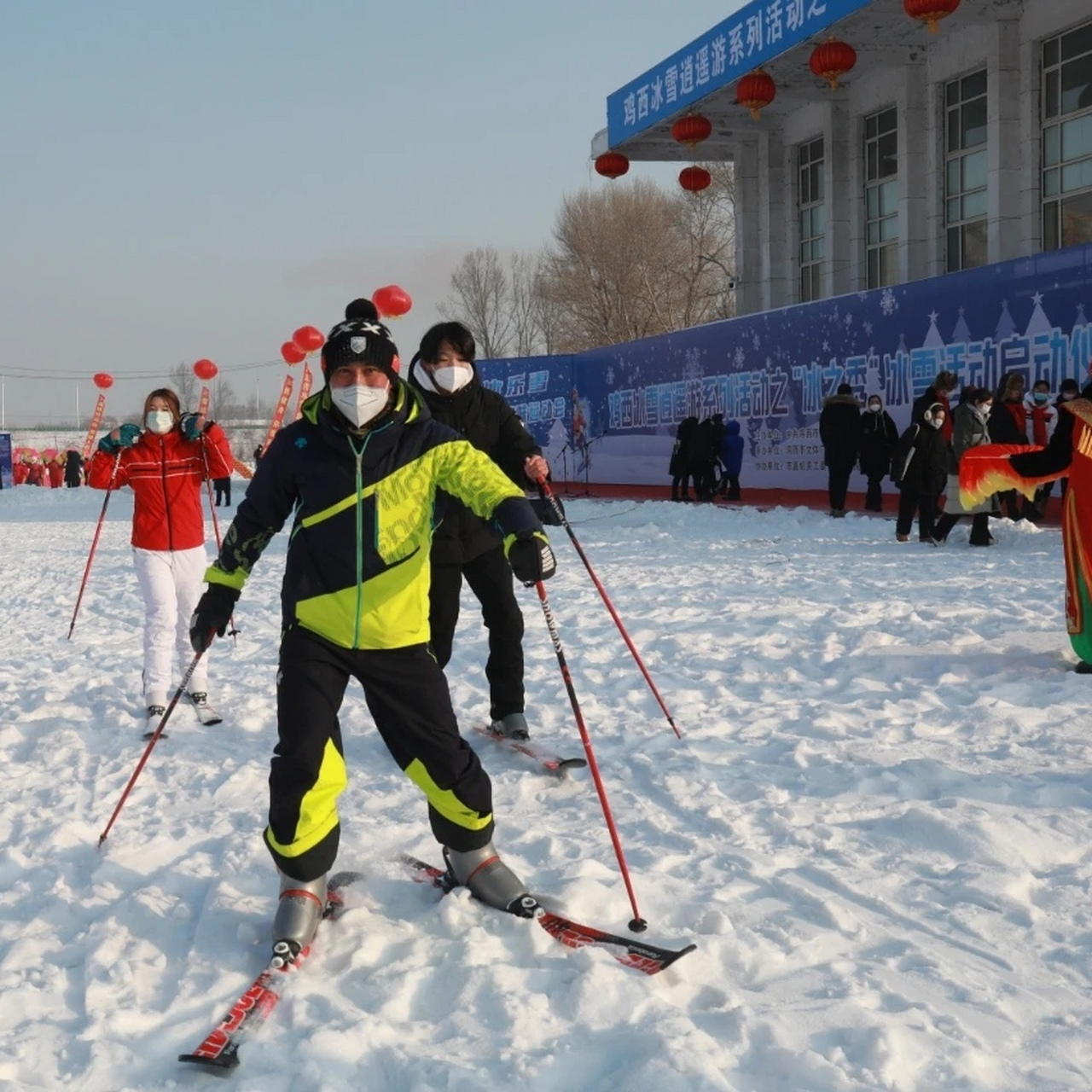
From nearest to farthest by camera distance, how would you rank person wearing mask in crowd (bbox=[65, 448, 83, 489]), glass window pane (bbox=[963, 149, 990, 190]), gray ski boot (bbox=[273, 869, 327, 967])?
gray ski boot (bbox=[273, 869, 327, 967]) < glass window pane (bbox=[963, 149, 990, 190]) < person wearing mask in crowd (bbox=[65, 448, 83, 489])

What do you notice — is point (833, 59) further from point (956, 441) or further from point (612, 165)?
point (956, 441)

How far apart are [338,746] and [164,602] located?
116 inches

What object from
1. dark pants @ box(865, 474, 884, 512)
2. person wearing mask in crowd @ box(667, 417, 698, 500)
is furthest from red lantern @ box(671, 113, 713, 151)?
dark pants @ box(865, 474, 884, 512)

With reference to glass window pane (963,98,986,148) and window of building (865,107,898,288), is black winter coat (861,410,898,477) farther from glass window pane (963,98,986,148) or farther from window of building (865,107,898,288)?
window of building (865,107,898,288)

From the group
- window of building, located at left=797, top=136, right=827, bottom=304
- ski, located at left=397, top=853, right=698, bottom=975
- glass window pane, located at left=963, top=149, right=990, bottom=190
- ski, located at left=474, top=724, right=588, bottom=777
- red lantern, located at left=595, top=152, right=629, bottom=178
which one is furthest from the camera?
red lantern, located at left=595, top=152, right=629, bottom=178

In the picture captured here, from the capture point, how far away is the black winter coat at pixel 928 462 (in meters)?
12.0

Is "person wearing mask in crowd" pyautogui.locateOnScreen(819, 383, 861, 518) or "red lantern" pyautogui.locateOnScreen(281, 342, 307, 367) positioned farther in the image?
"red lantern" pyautogui.locateOnScreen(281, 342, 307, 367)

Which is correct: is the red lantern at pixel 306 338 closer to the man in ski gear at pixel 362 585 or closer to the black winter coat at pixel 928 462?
the black winter coat at pixel 928 462

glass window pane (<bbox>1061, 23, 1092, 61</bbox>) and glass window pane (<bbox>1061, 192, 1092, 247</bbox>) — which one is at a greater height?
glass window pane (<bbox>1061, 23, 1092, 61</bbox>)

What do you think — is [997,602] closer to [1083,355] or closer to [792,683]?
[792,683]

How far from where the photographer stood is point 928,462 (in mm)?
12047

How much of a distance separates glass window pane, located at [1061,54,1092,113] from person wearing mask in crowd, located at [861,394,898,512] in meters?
5.58

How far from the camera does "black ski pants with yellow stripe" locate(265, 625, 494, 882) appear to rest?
333 centimetres

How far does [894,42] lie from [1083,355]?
29.3 ft
